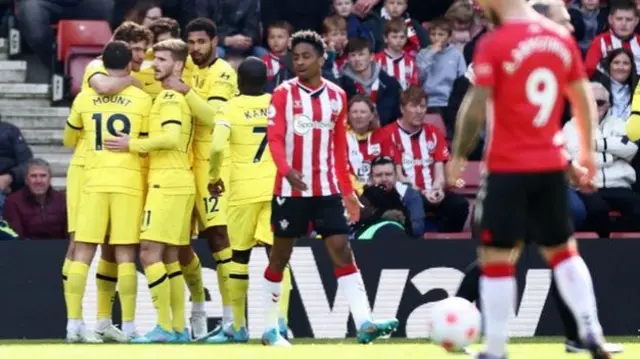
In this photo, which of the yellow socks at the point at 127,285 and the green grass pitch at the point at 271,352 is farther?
the yellow socks at the point at 127,285

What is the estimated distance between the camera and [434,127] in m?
16.9

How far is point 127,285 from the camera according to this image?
13.7 metres

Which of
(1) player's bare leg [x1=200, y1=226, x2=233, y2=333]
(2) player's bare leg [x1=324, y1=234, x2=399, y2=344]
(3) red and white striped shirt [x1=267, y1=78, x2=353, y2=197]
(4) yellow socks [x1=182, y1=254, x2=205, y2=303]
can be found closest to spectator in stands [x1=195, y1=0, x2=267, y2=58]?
(1) player's bare leg [x1=200, y1=226, x2=233, y2=333]

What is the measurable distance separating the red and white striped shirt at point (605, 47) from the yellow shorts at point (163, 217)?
18.3 ft

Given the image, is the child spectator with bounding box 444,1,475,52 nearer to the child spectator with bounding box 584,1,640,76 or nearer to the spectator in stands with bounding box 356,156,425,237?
the child spectator with bounding box 584,1,640,76

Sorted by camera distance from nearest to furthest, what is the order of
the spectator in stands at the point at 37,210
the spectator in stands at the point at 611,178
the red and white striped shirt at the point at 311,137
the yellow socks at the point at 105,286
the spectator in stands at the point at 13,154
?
the red and white striped shirt at the point at 311,137
the yellow socks at the point at 105,286
the spectator in stands at the point at 37,210
the spectator in stands at the point at 611,178
the spectator in stands at the point at 13,154

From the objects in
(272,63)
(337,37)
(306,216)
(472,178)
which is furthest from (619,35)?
(306,216)

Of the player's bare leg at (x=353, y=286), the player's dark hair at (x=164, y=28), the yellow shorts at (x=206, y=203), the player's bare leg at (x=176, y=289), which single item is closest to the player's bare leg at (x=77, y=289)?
the player's bare leg at (x=176, y=289)

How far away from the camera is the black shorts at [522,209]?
8695mm

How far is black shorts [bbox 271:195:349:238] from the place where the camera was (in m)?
12.1

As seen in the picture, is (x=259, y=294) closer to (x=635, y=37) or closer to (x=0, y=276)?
(x=0, y=276)

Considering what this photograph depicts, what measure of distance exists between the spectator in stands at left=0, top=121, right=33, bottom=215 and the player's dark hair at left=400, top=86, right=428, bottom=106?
3.69m

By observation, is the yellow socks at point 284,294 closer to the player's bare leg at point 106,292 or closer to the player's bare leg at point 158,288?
the player's bare leg at point 158,288

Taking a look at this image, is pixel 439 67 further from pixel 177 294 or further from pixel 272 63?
pixel 177 294
